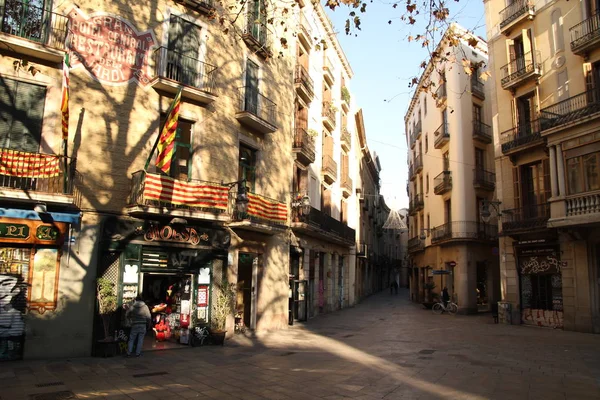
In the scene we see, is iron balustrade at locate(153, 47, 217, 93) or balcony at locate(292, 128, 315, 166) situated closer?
iron balustrade at locate(153, 47, 217, 93)

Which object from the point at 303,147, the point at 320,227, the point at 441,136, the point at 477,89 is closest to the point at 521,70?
the point at 477,89

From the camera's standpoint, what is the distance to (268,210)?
1725 centimetres

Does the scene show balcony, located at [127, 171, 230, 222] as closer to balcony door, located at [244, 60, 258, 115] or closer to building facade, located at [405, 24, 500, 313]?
balcony door, located at [244, 60, 258, 115]

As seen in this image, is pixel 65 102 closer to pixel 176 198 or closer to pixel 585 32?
pixel 176 198

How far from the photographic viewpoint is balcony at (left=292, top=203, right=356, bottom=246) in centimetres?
2131

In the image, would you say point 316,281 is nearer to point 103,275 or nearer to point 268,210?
point 268,210

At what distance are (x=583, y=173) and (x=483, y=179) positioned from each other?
1261 centimetres

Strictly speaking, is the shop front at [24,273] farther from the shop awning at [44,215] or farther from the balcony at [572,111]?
the balcony at [572,111]

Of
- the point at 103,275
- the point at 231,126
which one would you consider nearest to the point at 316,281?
the point at 231,126

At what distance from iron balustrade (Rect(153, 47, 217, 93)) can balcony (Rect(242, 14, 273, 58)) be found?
2588mm

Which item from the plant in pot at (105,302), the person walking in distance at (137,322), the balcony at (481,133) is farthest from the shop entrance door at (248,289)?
the balcony at (481,133)

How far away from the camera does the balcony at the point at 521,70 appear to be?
21656 mm

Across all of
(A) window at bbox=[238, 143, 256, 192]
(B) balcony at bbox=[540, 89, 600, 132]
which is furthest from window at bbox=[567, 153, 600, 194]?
(A) window at bbox=[238, 143, 256, 192]

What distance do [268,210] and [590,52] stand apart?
47.9ft
